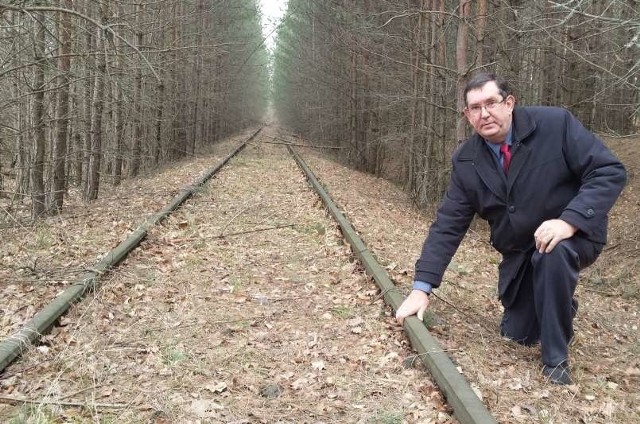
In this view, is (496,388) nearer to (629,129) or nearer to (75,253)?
(75,253)

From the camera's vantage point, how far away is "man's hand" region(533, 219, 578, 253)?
308 cm

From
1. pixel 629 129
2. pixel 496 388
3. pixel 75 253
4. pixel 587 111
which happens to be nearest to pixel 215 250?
pixel 75 253

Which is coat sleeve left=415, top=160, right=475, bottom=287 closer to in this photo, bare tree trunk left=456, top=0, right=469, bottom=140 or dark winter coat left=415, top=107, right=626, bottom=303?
dark winter coat left=415, top=107, right=626, bottom=303

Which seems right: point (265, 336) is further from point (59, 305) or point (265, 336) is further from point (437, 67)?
point (437, 67)

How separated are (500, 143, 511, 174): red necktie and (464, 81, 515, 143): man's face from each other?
0.10 m

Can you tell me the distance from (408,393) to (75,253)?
428 centimetres

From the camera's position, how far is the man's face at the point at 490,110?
3.24 m

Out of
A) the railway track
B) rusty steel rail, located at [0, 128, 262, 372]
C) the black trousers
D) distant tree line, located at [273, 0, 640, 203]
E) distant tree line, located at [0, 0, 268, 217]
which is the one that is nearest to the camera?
the railway track

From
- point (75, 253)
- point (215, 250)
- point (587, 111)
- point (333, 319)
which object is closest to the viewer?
point (333, 319)

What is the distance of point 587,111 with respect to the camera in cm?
1739

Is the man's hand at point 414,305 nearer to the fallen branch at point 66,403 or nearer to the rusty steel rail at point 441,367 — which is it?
the rusty steel rail at point 441,367

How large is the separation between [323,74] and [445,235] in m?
21.9

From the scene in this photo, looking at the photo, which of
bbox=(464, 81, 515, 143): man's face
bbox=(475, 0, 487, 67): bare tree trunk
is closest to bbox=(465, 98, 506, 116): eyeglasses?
bbox=(464, 81, 515, 143): man's face

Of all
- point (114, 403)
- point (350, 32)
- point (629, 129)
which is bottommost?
point (114, 403)
